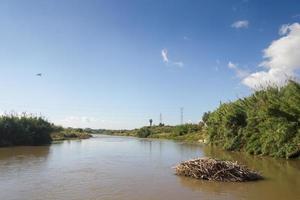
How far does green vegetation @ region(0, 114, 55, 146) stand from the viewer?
189ft

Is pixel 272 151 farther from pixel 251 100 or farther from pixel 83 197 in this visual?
pixel 83 197

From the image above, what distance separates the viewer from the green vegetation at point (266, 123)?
3309 centimetres

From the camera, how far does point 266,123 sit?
37500 millimetres

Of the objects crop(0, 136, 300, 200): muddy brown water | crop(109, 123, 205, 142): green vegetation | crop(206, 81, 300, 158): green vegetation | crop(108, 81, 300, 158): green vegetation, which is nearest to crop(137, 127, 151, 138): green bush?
crop(109, 123, 205, 142): green vegetation

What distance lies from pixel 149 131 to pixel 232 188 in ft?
344

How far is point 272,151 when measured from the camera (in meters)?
37.3

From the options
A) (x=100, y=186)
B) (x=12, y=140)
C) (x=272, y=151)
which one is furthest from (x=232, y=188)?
(x=12, y=140)

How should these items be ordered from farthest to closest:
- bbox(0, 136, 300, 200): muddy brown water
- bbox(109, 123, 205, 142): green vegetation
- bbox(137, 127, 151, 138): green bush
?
1. bbox(137, 127, 151, 138): green bush
2. bbox(109, 123, 205, 142): green vegetation
3. bbox(0, 136, 300, 200): muddy brown water

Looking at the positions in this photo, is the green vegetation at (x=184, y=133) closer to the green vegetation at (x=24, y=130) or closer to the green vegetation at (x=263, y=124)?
the green vegetation at (x=263, y=124)

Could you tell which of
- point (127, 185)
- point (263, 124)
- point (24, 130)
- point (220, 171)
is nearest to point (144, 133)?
point (24, 130)

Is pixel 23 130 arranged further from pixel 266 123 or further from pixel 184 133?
pixel 184 133

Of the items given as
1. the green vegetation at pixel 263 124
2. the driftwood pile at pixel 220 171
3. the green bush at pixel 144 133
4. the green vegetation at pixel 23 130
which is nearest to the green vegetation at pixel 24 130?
the green vegetation at pixel 23 130

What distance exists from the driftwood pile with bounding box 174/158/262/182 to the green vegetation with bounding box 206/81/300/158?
Result: 1304 centimetres

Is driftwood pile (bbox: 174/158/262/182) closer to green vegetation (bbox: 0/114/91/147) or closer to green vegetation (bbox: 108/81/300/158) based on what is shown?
green vegetation (bbox: 108/81/300/158)
